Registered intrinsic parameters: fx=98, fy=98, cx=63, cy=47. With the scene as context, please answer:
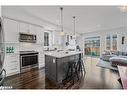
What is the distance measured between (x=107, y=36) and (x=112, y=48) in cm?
116

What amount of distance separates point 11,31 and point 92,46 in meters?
8.32

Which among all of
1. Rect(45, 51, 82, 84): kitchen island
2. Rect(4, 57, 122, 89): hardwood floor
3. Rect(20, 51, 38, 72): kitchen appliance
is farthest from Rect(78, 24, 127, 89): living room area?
Rect(20, 51, 38, 72): kitchen appliance

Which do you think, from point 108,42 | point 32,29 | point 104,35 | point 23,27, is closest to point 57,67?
point 23,27

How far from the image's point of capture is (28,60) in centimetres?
435

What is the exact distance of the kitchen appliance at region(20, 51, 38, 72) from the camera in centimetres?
411

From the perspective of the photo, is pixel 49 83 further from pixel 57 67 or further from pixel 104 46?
pixel 104 46

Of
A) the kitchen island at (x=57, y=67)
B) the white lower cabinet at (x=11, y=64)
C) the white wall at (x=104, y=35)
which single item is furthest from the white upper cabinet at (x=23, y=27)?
the white wall at (x=104, y=35)

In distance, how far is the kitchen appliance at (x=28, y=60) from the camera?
4108 mm

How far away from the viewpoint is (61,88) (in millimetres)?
2793

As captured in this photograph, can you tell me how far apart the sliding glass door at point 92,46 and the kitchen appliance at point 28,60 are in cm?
682

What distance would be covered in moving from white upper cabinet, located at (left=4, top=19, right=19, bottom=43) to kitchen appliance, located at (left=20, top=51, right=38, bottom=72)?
66 centimetres

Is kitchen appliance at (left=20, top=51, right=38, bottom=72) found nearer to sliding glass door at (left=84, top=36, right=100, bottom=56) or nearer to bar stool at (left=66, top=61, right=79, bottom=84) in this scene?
bar stool at (left=66, top=61, right=79, bottom=84)

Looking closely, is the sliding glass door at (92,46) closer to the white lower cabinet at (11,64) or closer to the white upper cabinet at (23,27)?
the white upper cabinet at (23,27)

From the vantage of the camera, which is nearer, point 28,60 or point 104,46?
point 28,60
